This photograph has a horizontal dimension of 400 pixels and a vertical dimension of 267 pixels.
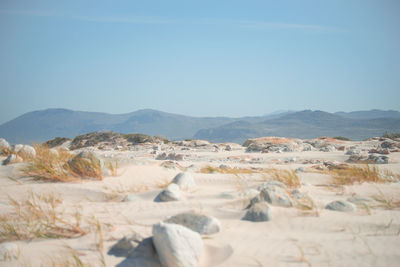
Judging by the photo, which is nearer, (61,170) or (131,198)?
(131,198)

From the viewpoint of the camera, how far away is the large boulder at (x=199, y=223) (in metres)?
1.77

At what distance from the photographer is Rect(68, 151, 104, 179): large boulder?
11.7 ft

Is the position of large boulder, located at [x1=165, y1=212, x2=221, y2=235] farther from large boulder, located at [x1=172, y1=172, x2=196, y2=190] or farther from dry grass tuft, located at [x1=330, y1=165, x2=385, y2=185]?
dry grass tuft, located at [x1=330, y1=165, x2=385, y2=185]

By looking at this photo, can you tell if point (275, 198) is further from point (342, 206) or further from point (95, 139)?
point (95, 139)

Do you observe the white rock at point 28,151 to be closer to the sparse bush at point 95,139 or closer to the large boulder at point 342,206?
the large boulder at point 342,206

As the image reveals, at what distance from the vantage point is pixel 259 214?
2.06 m

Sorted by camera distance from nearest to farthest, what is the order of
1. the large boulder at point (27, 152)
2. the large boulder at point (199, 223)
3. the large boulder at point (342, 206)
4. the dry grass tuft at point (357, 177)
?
1. the large boulder at point (199, 223)
2. the large boulder at point (342, 206)
3. the dry grass tuft at point (357, 177)
4. the large boulder at point (27, 152)

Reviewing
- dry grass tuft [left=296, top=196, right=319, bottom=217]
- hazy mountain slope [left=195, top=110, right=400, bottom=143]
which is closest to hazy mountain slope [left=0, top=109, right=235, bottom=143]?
hazy mountain slope [left=195, top=110, right=400, bottom=143]

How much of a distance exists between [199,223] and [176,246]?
412mm

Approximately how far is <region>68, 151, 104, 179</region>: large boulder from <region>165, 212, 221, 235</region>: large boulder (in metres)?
2.07

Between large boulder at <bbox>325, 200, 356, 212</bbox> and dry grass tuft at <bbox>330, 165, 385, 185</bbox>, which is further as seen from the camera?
dry grass tuft at <bbox>330, 165, 385, 185</bbox>

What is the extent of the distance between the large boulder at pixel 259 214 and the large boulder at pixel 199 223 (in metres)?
0.36

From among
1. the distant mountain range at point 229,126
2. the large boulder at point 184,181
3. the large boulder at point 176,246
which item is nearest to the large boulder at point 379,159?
the large boulder at point 184,181

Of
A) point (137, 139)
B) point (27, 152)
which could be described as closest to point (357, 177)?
point (27, 152)
